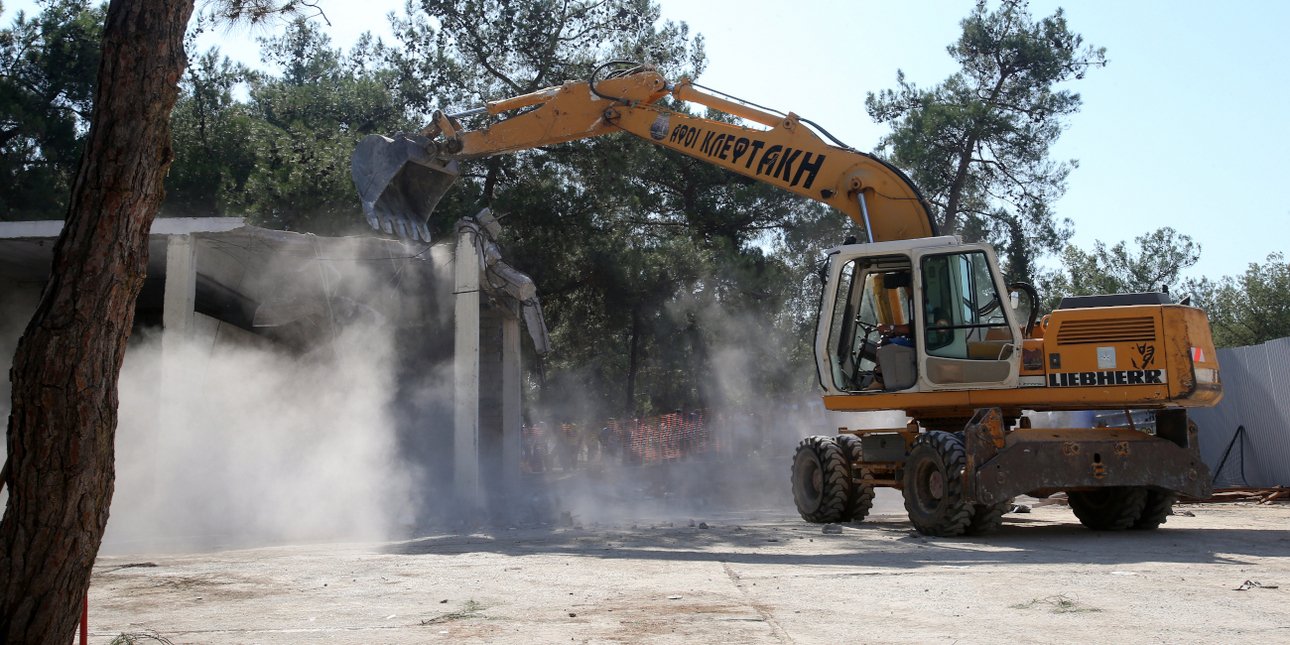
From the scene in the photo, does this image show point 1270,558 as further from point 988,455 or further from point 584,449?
point 584,449

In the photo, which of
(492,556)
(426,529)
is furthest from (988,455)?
(426,529)

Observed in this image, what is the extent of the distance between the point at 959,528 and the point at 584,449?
1780cm

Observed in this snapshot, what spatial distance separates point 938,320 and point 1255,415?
10.6 m

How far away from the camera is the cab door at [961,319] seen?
10938mm

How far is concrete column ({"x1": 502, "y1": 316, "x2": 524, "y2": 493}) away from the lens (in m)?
20.5

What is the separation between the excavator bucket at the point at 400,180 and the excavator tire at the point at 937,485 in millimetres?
7682

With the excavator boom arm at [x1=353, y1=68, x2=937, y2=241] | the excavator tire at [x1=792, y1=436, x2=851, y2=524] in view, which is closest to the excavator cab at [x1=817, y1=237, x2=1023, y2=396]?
the excavator boom arm at [x1=353, y1=68, x2=937, y2=241]

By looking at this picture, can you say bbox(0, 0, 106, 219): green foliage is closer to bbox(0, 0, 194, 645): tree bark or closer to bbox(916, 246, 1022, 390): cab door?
bbox(916, 246, 1022, 390): cab door

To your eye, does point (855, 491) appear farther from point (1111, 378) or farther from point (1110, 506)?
point (1111, 378)

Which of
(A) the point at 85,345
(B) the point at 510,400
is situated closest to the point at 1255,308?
(B) the point at 510,400

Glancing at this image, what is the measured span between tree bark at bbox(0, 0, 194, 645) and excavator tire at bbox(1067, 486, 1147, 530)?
1008 centimetres

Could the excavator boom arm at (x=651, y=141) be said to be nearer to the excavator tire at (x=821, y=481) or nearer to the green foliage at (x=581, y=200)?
the excavator tire at (x=821, y=481)

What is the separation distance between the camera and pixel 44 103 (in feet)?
91.6

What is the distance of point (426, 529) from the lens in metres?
13.7
